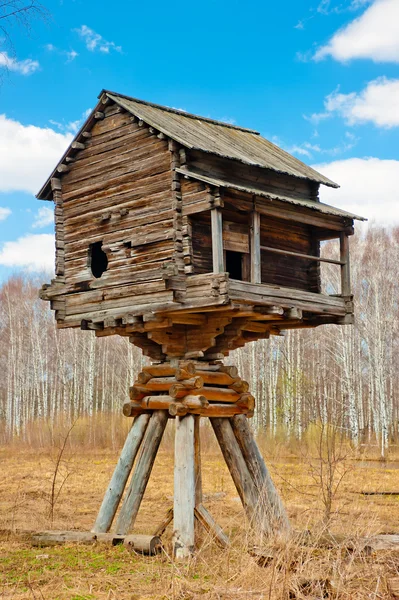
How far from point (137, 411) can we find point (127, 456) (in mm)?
771

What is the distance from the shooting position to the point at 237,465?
11.7 metres

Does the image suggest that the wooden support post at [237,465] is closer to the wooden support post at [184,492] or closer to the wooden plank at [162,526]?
the wooden support post at [184,492]

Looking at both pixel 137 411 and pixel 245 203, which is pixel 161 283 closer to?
pixel 245 203

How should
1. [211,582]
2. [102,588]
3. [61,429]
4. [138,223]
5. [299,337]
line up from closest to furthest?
[211,582], [102,588], [138,223], [61,429], [299,337]

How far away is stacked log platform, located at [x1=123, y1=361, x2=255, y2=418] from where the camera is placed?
36.9 ft

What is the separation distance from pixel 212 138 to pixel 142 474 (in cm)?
562

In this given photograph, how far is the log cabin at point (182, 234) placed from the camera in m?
10.6

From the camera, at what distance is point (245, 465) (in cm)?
1173

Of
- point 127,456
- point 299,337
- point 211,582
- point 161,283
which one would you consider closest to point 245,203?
point 161,283

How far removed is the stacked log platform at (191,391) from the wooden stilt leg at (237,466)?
269mm

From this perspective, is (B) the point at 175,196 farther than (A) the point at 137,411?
No

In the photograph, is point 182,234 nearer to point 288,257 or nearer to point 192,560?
point 288,257

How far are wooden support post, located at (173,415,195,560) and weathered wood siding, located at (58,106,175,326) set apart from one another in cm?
215

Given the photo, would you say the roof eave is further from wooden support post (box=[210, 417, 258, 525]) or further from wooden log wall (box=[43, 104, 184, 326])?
wooden support post (box=[210, 417, 258, 525])
